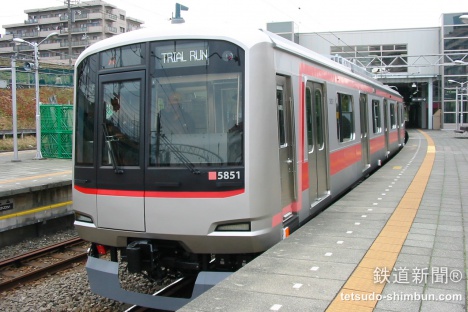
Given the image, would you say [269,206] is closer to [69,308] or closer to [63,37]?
[69,308]

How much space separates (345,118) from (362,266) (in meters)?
4.92

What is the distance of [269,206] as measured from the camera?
15.9 feet

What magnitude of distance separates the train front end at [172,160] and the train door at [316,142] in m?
1.87

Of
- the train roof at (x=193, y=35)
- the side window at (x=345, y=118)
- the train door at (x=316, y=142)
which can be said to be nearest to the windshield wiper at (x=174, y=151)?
the train roof at (x=193, y=35)

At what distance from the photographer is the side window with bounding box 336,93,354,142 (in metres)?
8.55

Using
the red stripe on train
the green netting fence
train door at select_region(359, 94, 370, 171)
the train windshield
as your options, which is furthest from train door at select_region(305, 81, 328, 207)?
the green netting fence

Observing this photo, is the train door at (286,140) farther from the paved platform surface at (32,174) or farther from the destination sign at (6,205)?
the destination sign at (6,205)

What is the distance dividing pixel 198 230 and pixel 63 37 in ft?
247

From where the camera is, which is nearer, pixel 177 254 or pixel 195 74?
pixel 195 74

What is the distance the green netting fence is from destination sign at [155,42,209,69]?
572 inches

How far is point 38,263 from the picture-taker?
26.3ft

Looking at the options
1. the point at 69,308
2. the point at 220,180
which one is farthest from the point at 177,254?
the point at 69,308

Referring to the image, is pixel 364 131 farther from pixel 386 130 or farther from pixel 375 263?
pixel 375 263

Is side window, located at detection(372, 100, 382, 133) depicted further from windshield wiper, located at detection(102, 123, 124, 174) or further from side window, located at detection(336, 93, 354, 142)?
windshield wiper, located at detection(102, 123, 124, 174)
